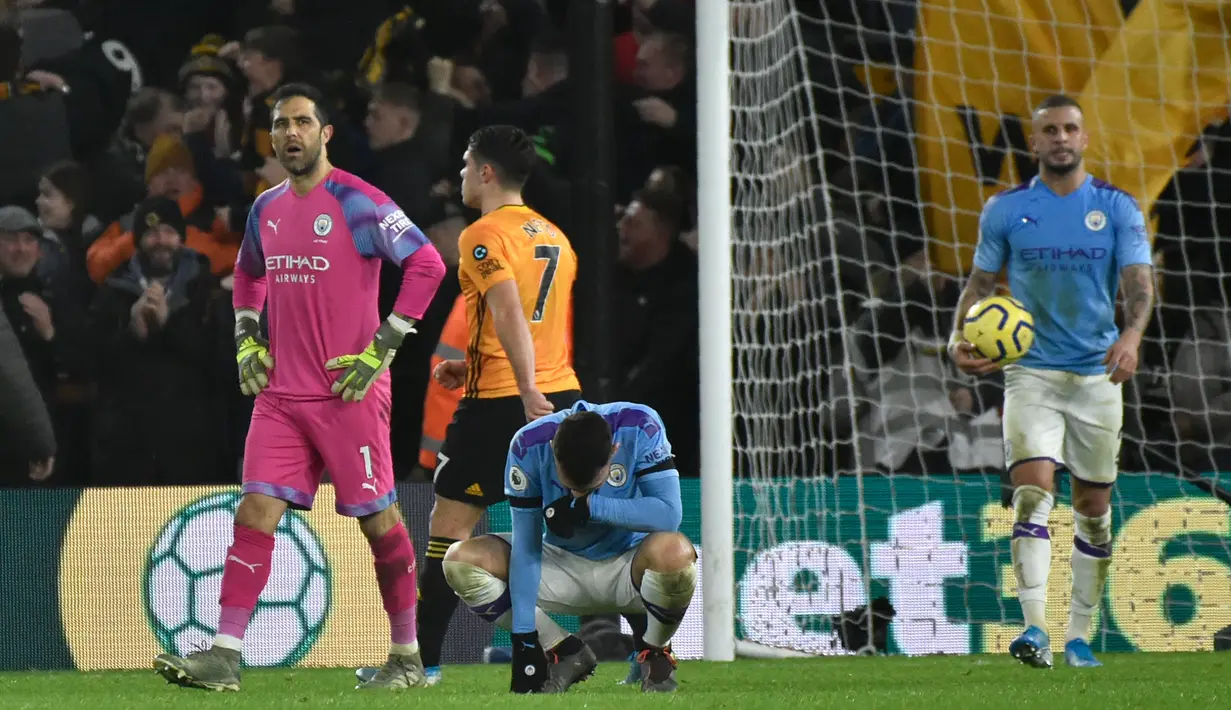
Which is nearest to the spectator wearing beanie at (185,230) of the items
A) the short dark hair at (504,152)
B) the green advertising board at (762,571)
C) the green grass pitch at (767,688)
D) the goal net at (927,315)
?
the green advertising board at (762,571)

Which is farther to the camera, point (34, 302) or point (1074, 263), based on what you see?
point (34, 302)

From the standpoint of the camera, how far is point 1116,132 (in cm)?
803

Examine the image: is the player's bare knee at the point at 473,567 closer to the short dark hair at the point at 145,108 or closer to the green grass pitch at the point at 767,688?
the green grass pitch at the point at 767,688

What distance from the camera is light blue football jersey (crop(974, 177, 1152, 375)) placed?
20.0 ft

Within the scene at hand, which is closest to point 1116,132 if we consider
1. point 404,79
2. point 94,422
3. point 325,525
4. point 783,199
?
point 783,199

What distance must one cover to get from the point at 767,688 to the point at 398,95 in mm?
3899

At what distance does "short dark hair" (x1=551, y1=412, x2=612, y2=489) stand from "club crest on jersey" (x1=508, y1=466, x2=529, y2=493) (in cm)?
25

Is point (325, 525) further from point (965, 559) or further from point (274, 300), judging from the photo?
point (965, 559)

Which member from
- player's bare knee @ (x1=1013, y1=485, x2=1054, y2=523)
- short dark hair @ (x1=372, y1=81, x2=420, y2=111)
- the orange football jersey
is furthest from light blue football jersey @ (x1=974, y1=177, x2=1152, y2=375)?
short dark hair @ (x1=372, y1=81, x2=420, y2=111)

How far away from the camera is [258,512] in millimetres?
5199

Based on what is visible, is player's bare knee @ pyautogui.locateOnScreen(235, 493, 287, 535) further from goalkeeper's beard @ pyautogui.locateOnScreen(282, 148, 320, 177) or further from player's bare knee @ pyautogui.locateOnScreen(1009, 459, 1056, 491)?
player's bare knee @ pyautogui.locateOnScreen(1009, 459, 1056, 491)

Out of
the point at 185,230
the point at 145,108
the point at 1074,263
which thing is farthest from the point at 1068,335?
the point at 145,108

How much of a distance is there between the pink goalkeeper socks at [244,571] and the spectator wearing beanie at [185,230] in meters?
2.92

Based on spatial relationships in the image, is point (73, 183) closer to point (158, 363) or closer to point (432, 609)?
point (158, 363)
